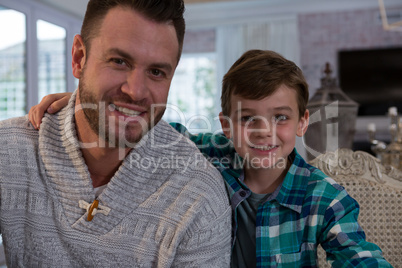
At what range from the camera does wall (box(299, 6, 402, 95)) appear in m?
6.13

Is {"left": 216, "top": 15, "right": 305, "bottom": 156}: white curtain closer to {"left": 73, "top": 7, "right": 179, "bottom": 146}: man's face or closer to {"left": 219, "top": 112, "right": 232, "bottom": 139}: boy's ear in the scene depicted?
{"left": 219, "top": 112, "right": 232, "bottom": 139}: boy's ear

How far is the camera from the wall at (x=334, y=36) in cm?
613

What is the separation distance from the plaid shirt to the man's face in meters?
0.38

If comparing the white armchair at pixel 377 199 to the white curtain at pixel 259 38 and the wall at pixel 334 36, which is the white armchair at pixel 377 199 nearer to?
the white curtain at pixel 259 38

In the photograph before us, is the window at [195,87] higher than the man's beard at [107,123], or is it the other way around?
the window at [195,87]

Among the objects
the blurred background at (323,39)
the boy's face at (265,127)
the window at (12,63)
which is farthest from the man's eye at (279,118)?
the blurred background at (323,39)

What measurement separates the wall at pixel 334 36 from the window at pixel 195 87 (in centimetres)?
165

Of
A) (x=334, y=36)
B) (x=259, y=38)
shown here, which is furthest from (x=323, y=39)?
(x=259, y=38)

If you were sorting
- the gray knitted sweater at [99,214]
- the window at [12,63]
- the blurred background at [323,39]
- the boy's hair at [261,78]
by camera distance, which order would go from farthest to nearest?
the blurred background at [323,39]
the window at [12,63]
the boy's hair at [261,78]
the gray knitted sweater at [99,214]

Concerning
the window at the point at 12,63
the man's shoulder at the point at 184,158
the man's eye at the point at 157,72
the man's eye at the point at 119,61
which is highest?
the window at the point at 12,63

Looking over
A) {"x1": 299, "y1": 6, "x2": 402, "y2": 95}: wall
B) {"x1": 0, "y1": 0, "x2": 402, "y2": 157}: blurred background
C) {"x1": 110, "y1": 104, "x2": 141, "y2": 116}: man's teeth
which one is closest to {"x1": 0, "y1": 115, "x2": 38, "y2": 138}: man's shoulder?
{"x1": 110, "y1": 104, "x2": 141, "y2": 116}: man's teeth

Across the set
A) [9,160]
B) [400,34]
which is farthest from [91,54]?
[400,34]

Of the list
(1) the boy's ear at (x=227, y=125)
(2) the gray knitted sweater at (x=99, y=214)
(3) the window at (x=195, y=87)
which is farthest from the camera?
(3) the window at (x=195, y=87)

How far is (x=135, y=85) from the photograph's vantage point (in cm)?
99
